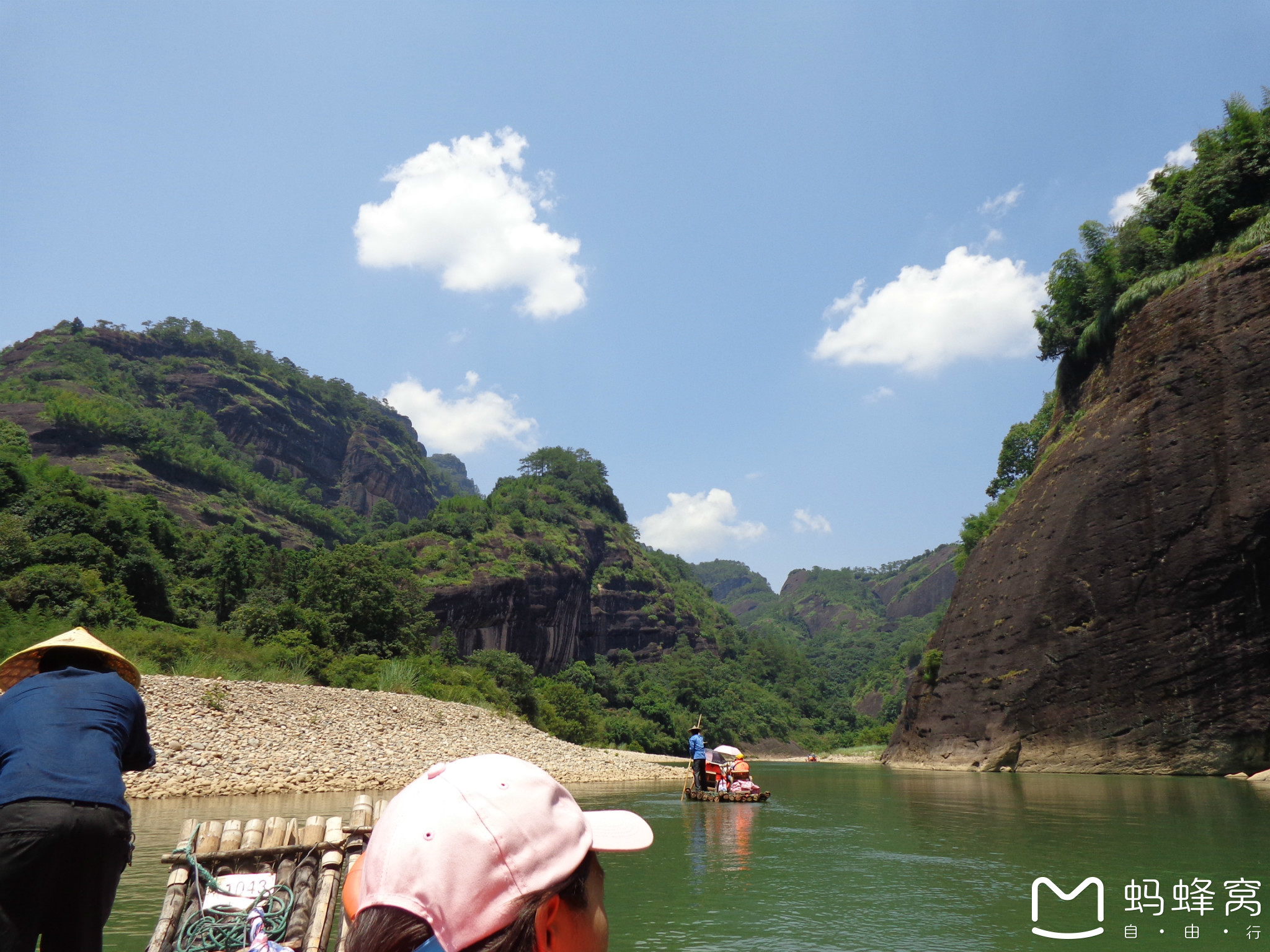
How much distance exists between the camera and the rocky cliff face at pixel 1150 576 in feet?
85.4

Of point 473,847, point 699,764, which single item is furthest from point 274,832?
point 699,764

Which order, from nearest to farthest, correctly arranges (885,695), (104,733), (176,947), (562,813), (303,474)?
(562,813) < (104,733) < (176,947) < (885,695) < (303,474)

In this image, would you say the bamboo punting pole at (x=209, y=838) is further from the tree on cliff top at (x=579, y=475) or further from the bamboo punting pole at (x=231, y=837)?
the tree on cliff top at (x=579, y=475)

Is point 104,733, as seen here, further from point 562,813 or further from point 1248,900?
point 1248,900

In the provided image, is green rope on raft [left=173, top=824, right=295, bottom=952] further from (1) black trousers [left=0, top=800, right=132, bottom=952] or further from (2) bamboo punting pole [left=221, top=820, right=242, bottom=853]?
(1) black trousers [left=0, top=800, right=132, bottom=952]

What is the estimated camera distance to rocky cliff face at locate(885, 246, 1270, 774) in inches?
1024

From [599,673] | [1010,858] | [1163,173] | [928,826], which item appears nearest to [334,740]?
[928,826]

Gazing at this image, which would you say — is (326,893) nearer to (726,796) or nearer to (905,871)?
(905,871)

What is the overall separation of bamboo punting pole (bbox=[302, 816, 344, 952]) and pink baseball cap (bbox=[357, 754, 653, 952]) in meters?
4.00

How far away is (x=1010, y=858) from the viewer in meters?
10.8

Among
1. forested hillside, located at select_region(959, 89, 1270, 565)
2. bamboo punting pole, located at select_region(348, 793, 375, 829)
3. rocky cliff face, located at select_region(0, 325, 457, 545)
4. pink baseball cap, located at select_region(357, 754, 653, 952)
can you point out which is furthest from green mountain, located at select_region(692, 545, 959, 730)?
pink baseball cap, located at select_region(357, 754, 653, 952)

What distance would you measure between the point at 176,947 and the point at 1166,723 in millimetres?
31123

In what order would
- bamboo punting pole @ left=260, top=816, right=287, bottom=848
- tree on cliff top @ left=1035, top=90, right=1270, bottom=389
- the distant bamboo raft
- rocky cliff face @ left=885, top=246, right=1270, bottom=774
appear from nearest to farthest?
bamboo punting pole @ left=260, top=816, right=287, bottom=848
the distant bamboo raft
rocky cliff face @ left=885, top=246, right=1270, bottom=774
tree on cliff top @ left=1035, top=90, right=1270, bottom=389

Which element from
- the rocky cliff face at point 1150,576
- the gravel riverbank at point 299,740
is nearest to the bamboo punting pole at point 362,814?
the gravel riverbank at point 299,740
